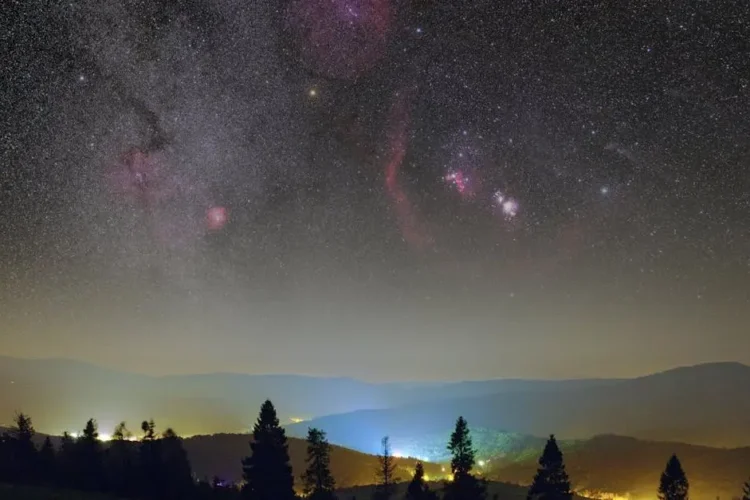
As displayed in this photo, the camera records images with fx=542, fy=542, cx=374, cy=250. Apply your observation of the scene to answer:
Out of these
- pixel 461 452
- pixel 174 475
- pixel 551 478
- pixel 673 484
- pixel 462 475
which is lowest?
pixel 673 484

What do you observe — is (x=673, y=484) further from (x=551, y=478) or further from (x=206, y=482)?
(x=206, y=482)

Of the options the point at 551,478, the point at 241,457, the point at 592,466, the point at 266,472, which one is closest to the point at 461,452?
the point at 551,478

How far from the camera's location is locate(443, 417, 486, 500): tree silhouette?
4534 cm

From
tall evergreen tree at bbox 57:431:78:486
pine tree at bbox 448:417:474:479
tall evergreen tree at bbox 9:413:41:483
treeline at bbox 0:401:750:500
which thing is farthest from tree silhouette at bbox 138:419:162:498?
pine tree at bbox 448:417:474:479

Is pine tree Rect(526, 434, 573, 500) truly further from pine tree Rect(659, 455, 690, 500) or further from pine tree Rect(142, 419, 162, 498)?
pine tree Rect(142, 419, 162, 498)

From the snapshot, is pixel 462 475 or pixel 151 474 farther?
pixel 462 475

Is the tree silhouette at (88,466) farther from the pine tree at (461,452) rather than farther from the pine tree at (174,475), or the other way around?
the pine tree at (461,452)

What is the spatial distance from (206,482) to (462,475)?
73.1ft

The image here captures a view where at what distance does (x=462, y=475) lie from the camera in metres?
46.5

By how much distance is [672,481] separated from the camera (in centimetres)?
5041

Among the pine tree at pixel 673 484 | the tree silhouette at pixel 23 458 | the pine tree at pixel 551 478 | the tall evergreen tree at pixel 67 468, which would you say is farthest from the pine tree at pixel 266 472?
the pine tree at pixel 673 484

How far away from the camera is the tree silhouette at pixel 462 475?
149 ft

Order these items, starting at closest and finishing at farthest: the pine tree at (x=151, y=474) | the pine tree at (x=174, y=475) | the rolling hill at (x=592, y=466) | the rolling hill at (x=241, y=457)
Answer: the pine tree at (x=174, y=475) → the pine tree at (x=151, y=474) → the rolling hill at (x=241, y=457) → the rolling hill at (x=592, y=466)

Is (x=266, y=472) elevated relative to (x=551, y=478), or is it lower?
elevated
